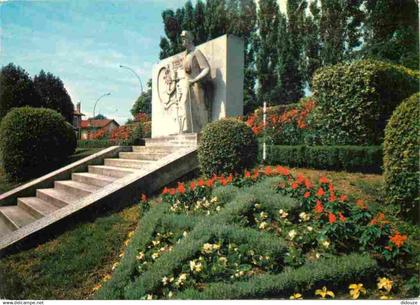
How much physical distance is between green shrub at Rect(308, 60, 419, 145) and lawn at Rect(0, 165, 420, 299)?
1.45 m

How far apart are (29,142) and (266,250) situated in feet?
31.6

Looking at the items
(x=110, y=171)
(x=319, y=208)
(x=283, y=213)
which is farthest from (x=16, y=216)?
(x=319, y=208)

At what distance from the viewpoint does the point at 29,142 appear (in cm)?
1127

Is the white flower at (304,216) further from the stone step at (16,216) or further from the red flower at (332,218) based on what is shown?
the stone step at (16,216)

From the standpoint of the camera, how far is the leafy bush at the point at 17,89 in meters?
17.5

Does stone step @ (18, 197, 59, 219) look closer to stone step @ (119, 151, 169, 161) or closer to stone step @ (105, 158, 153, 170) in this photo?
stone step @ (105, 158, 153, 170)

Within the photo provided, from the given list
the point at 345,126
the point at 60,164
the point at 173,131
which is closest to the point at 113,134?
the point at 60,164

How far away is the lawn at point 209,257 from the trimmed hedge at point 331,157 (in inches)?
18.2

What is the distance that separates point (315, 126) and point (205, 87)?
10.3 feet

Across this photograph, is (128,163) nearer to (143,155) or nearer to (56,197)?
(143,155)

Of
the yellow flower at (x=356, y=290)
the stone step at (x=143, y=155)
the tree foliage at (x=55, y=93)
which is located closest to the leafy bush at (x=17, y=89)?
the tree foliage at (x=55, y=93)

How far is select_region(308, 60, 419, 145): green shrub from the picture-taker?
7.15 meters

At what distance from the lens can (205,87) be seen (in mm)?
9891

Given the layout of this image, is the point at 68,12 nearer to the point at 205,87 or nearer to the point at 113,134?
the point at 205,87
